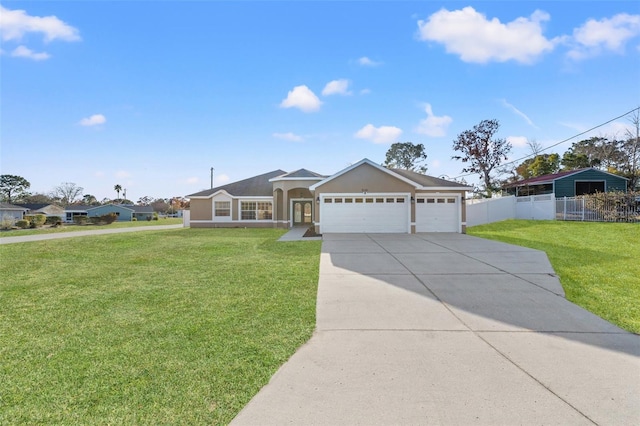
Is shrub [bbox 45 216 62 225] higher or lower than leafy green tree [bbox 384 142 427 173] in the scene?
lower

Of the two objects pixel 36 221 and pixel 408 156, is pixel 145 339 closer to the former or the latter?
pixel 36 221

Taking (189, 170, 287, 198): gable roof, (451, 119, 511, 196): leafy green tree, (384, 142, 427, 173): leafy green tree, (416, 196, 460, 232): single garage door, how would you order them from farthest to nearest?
(384, 142, 427, 173): leafy green tree → (451, 119, 511, 196): leafy green tree → (189, 170, 287, 198): gable roof → (416, 196, 460, 232): single garage door

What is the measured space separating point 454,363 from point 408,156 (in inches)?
1982

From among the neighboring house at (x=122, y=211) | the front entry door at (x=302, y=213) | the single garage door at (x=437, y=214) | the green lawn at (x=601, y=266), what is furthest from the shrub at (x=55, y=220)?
the green lawn at (x=601, y=266)

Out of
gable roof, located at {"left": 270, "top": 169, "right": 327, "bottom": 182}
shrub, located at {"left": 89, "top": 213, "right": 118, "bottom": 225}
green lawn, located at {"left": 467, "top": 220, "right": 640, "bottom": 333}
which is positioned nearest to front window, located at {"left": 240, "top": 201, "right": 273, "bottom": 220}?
gable roof, located at {"left": 270, "top": 169, "right": 327, "bottom": 182}

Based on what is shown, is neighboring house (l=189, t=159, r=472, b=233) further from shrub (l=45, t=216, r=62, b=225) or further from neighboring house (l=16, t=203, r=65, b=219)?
neighboring house (l=16, t=203, r=65, b=219)

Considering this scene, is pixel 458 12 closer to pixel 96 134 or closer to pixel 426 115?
pixel 426 115

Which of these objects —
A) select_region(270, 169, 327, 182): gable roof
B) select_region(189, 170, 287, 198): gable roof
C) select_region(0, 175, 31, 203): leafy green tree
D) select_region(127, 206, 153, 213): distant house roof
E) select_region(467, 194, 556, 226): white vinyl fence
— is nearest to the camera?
select_region(467, 194, 556, 226): white vinyl fence

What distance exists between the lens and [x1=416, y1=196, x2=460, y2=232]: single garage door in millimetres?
17406

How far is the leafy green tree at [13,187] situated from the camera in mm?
64938

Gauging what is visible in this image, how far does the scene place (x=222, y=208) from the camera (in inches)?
938

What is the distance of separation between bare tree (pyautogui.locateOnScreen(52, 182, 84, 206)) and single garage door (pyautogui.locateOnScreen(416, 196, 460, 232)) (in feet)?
292

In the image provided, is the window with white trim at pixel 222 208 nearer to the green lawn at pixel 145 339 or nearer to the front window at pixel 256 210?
the front window at pixel 256 210

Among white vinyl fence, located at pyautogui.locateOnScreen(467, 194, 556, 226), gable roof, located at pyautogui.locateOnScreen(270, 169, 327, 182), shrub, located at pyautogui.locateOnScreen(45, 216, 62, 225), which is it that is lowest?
shrub, located at pyautogui.locateOnScreen(45, 216, 62, 225)
